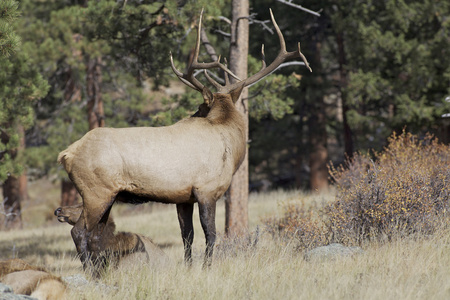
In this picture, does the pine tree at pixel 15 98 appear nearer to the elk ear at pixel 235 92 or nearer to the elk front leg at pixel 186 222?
the elk front leg at pixel 186 222

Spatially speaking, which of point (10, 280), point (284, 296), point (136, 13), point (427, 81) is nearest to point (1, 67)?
point (136, 13)

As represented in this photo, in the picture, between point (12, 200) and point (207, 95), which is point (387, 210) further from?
point (12, 200)

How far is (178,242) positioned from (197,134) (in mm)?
6014

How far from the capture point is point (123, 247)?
680 cm

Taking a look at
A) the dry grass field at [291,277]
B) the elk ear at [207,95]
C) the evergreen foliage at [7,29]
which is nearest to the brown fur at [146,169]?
the elk ear at [207,95]

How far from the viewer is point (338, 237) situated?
24.6 ft

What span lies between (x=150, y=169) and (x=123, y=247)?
50.5 inches

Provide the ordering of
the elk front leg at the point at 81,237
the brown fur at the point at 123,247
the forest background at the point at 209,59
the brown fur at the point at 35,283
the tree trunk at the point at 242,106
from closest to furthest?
the brown fur at the point at 35,283 < the elk front leg at the point at 81,237 < the brown fur at the point at 123,247 < the tree trunk at the point at 242,106 < the forest background at the point at 209,59

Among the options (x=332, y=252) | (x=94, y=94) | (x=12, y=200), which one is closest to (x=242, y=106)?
(x=332, y=252)

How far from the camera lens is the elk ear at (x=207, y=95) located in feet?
23.0

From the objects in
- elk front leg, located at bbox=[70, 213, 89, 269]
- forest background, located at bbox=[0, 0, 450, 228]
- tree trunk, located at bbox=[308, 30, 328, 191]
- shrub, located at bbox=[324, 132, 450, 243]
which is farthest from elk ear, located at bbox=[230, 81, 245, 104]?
tree trunk, located at bbox=[308, 30, 328, 191]

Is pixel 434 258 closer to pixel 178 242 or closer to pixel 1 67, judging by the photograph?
pixel 178 242

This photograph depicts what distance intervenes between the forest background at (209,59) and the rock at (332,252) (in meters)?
3.67

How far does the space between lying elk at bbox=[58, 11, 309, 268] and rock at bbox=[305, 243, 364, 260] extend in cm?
119
